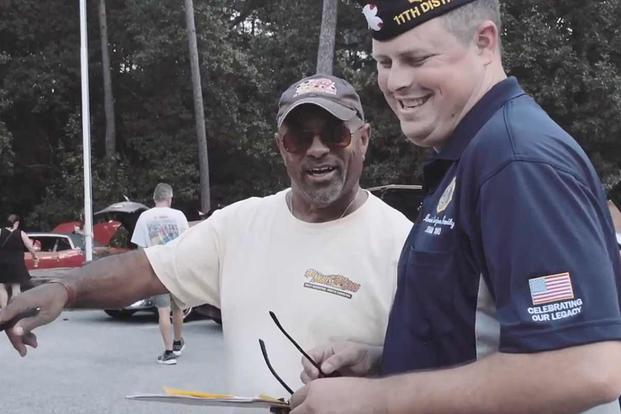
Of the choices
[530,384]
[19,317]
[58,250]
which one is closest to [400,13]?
[530,384]

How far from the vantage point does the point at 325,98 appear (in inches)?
98.0

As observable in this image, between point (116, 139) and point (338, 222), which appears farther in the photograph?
point (116, 139)

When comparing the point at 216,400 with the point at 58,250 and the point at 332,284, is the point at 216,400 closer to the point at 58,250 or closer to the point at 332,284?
the point at 332,284

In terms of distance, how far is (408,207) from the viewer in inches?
403

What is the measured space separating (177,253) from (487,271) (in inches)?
53.3

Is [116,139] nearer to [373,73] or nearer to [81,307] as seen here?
[373,73]

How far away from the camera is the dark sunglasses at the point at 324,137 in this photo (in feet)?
8.28

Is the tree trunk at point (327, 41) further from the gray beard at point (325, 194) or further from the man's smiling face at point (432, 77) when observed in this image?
the man's smiling face at point (432, 77)

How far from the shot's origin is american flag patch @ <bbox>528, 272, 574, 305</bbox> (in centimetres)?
124

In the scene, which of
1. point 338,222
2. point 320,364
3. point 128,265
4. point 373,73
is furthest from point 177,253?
point 373,73

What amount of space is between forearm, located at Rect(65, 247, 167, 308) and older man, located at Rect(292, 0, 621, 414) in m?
1.02

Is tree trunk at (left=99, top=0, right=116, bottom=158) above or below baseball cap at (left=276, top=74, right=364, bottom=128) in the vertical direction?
above

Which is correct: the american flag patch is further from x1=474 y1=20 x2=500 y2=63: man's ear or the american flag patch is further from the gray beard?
the gray beard

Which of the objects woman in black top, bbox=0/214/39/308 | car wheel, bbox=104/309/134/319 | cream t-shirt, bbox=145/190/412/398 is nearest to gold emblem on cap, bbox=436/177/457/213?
cream t-shirt, bbox=145/190/412/398
